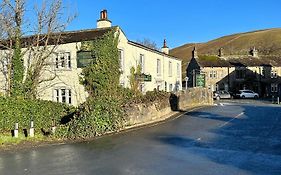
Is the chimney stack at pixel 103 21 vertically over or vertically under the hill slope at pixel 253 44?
under

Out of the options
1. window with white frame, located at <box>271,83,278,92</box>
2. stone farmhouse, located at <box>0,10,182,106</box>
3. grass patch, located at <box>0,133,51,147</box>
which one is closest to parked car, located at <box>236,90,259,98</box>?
window with white frame, located at <box>271,83,278,92</box>

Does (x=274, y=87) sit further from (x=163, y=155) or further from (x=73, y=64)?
(x=163, y=155)

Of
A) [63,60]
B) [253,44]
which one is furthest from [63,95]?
[253,44]

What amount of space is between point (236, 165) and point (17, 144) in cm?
1028

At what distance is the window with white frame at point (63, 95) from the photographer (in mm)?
27930

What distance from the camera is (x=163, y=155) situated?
1303cm

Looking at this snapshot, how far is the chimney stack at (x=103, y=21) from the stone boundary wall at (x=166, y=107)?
326 inches

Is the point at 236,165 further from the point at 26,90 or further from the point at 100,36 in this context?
the point at 26,90

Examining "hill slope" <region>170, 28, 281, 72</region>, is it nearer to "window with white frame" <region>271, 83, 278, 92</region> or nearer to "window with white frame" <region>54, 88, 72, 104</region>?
"window with white frame" <region>271, 83, 278, 92</region>

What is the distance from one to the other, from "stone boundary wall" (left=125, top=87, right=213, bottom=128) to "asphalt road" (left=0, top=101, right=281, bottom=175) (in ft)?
7.30

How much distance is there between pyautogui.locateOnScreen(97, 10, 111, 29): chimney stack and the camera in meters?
29.3

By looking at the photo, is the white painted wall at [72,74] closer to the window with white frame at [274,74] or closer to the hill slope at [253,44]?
the window with white frame at [274,74]

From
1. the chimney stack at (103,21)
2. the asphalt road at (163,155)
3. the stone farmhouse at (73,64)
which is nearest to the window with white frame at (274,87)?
the stone farmhouse at (73,64)

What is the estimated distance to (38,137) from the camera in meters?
18.1
